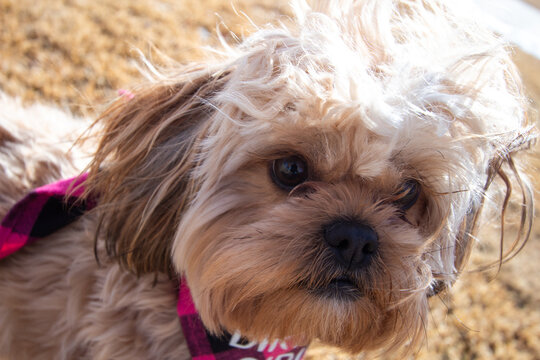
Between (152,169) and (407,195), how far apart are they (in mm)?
861

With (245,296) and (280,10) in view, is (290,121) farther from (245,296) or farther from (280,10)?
(280,10)

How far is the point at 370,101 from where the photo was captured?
129 cm

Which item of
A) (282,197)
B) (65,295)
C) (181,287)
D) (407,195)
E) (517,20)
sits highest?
(517,20)

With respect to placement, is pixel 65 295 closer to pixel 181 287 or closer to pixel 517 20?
pixel 181 287

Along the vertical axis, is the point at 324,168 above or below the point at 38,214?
above

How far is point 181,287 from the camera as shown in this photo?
1.70 m

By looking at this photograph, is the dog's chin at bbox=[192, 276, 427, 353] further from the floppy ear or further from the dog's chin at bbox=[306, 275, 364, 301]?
the floppy ear

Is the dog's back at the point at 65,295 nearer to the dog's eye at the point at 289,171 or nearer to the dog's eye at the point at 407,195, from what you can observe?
the dog's eye at the point at 289,171

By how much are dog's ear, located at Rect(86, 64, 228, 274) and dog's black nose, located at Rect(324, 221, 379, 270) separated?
513 millimetres

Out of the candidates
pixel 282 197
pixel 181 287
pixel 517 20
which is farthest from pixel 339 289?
pixel 517 20

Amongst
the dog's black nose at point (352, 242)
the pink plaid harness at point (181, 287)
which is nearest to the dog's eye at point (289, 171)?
the dog's black nose at point (352, 242)

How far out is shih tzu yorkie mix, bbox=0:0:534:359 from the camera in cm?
135

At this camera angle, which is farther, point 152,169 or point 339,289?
point 152,169

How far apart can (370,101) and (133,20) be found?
3362 mm
